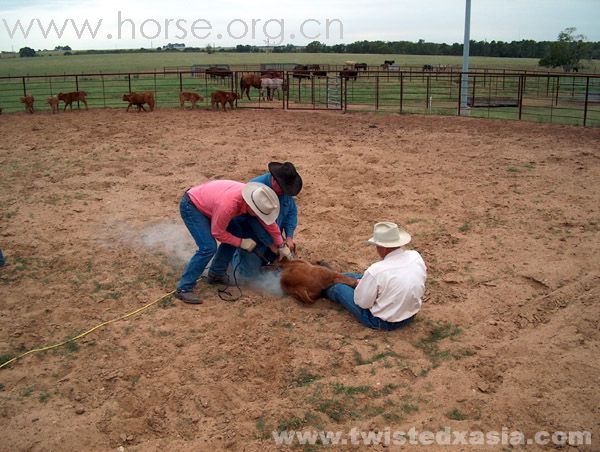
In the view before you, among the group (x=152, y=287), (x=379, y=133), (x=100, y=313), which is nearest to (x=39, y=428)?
(x=100, y=313)

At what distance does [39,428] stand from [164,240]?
335 cm

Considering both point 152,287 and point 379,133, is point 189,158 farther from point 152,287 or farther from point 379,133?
point 152,287

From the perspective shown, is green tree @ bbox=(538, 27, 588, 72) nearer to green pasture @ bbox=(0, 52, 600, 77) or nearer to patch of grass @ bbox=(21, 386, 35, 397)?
green pasture @ bbox=(0, 52, 600, 77)

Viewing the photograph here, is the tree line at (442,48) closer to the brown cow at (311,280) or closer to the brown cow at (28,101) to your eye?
the brown cow at (28,101)

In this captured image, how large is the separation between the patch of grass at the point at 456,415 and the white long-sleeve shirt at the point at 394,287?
1074 mm

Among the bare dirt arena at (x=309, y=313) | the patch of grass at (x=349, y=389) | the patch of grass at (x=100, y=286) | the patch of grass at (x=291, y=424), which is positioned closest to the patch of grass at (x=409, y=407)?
the bare dirt arena at (x=309, y=313)

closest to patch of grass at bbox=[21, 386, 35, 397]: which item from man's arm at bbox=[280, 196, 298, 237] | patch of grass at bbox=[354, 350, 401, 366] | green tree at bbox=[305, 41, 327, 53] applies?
patch of grass at bbox=[354, 350, 401, 366]

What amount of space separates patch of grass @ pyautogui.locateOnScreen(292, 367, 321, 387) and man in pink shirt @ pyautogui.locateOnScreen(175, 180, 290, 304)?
1396 millimetres

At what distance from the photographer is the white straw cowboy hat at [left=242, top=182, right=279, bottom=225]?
4996 mm

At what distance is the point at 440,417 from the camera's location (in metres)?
3.57

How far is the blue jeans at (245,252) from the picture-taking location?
549 cm

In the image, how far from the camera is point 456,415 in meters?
3.58

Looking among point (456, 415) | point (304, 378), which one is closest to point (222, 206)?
point (304, 378)

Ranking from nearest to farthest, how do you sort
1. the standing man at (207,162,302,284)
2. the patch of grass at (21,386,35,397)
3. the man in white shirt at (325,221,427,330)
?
the patch of grass at (21,386,35,397)
the man in white shirt at (325,221,427,330)
the standing man at (207,162,302,284)
